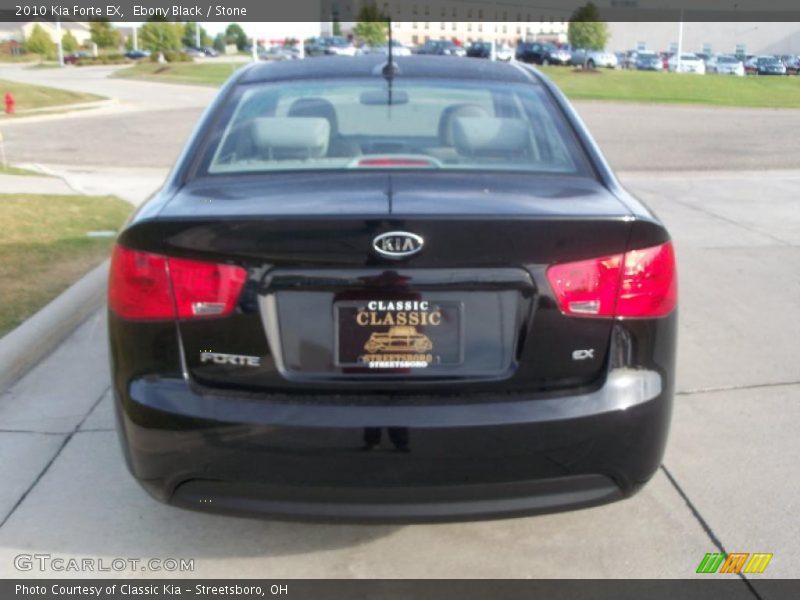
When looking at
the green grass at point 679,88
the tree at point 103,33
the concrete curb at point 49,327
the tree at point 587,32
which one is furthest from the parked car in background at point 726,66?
the tree at point 103,33

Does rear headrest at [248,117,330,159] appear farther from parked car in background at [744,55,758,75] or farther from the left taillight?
parked car in background at [744,55,758,75]

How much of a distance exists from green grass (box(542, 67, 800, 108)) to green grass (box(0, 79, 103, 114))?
14.9 metres

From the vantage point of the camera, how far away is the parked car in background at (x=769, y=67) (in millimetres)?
51312

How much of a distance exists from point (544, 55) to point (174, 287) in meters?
52.8

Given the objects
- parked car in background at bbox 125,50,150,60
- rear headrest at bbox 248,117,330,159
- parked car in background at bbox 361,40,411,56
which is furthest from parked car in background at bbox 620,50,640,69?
rear headrest at bbox 248,117,330,159

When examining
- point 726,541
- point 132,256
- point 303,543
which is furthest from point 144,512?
point 726,541

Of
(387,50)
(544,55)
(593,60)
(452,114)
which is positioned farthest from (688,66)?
(452,114)

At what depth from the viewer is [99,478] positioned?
3.73 meters

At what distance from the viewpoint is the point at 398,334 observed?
262 centimetres

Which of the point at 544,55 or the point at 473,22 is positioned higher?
the point at 473,22

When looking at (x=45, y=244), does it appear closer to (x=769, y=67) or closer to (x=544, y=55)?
(x=544, y=55)

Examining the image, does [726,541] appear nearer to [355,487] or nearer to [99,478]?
[355,487]
